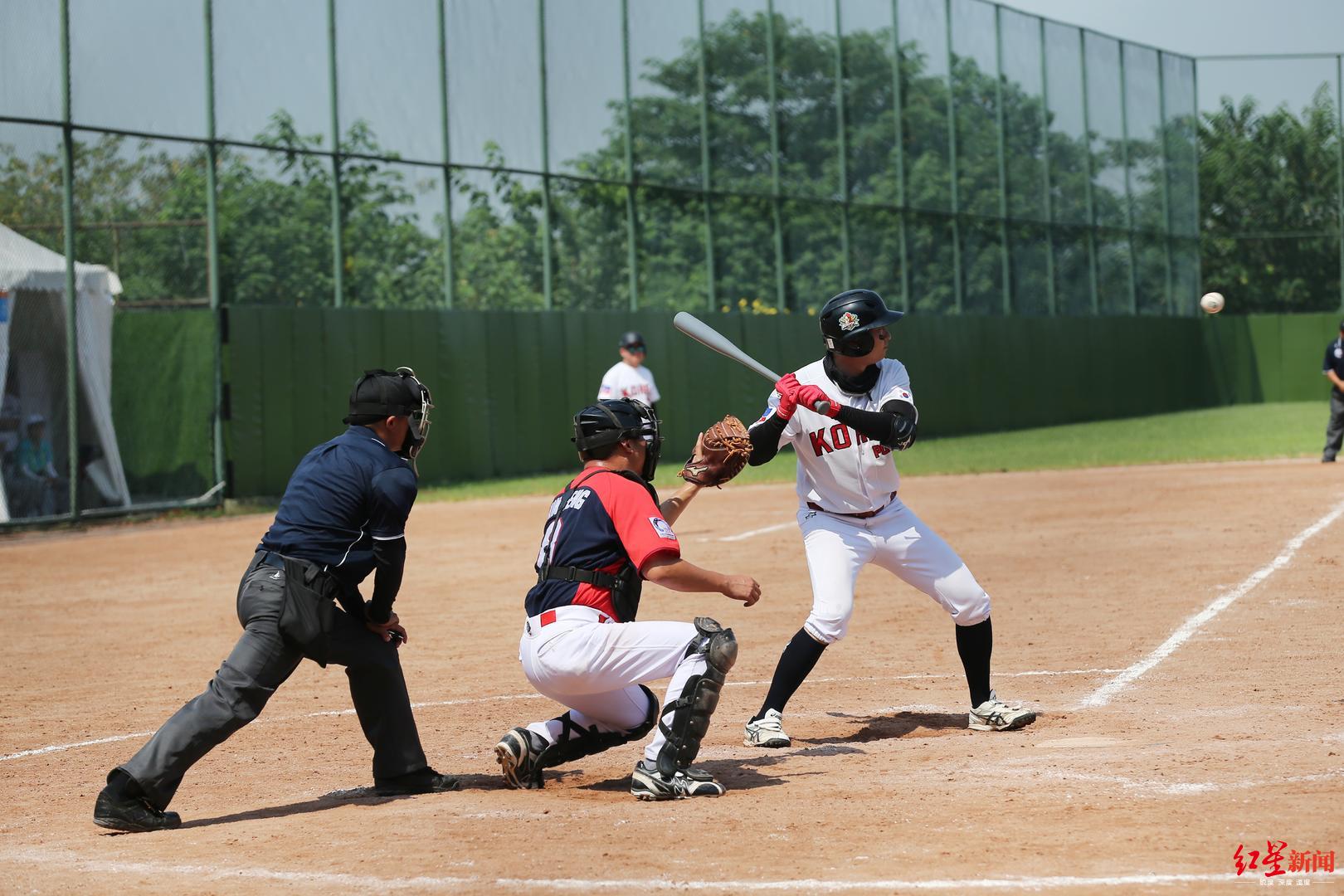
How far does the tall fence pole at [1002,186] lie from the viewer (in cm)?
3588

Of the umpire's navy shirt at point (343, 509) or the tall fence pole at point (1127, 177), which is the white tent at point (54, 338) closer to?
the umpire's navy shirt at point (343, 509)

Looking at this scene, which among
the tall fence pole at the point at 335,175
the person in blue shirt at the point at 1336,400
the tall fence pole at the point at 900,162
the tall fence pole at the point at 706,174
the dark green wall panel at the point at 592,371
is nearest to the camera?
the person in blue shirt at the point at 1336,400

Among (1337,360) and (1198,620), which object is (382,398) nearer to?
(1198,620)

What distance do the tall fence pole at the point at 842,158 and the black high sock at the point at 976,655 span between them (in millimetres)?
24543

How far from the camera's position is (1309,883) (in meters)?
4.37

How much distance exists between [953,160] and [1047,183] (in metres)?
4.34

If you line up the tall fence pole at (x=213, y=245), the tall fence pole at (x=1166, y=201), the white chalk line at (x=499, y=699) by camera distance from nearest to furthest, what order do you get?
the white chalk line at (x=499, y=699)
the tall fence pole at (x=213, y=245)
the tall fence pole at (x=1166, y=201)

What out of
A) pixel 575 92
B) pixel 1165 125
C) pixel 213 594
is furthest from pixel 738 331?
pixel 1165 125

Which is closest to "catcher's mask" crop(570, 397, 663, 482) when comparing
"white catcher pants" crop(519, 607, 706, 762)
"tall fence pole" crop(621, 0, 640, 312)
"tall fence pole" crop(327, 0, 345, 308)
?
"white catcher pants" crop(519, 607, 706, 762)

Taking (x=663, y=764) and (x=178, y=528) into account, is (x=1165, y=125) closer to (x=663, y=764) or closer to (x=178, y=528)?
(x=178, y=528)

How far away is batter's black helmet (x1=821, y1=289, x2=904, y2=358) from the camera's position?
6.83m

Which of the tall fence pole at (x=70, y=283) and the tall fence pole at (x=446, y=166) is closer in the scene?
the tall fence pole at (x=70, y=283)

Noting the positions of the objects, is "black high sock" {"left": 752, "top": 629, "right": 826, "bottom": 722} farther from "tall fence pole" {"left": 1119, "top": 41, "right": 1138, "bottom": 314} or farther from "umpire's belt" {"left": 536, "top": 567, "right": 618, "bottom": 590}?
"tall fence pole" {"left": 1119, "top": 41, "right": 1138, "bottom": 314}

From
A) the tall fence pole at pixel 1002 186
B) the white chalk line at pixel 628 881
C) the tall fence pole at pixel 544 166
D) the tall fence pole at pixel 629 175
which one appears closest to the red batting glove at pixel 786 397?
the white chalk line at pixel 628 881
